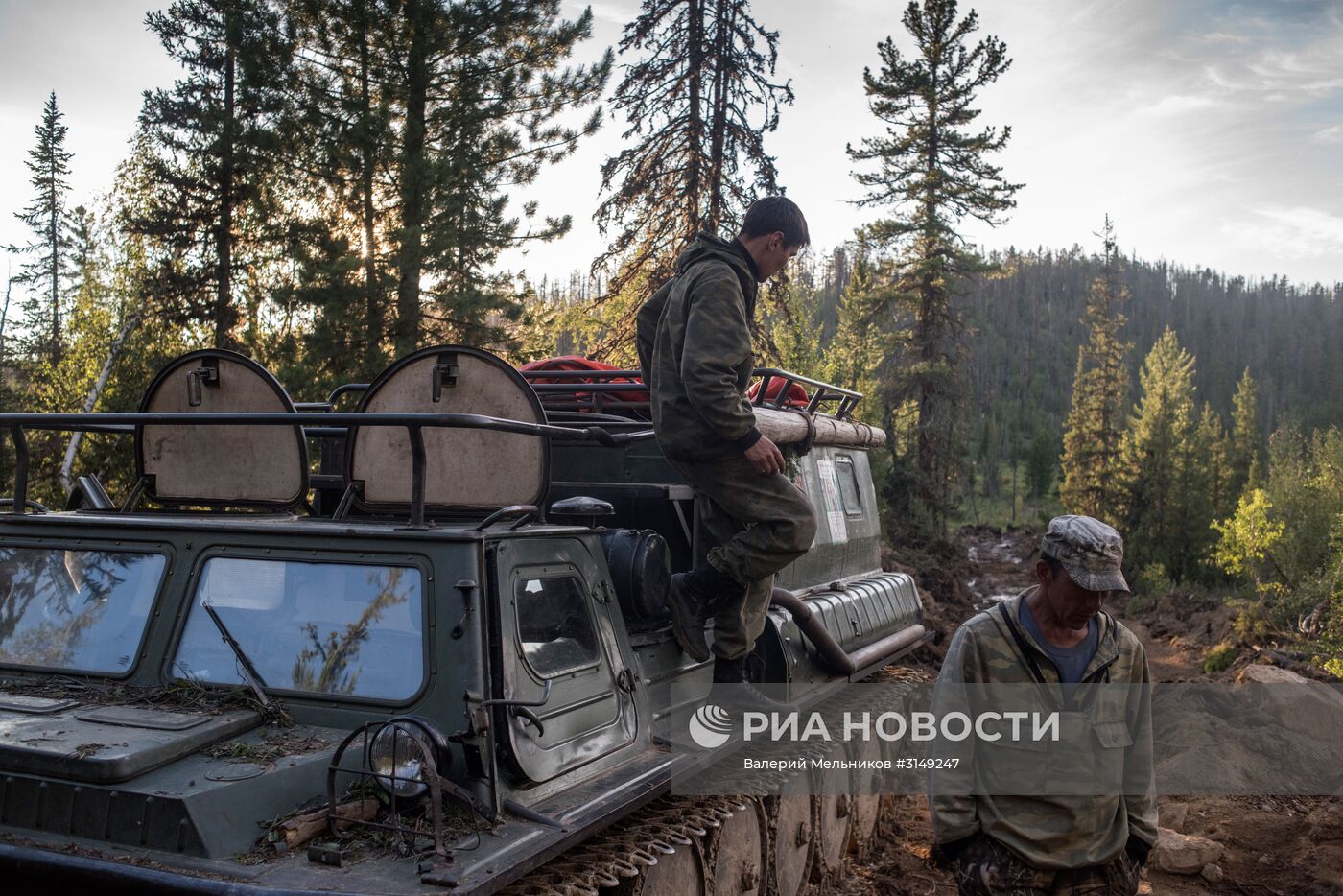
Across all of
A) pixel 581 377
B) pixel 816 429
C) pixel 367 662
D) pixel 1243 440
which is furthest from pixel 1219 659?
pixel 1243 440

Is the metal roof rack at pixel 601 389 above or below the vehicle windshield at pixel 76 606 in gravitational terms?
above

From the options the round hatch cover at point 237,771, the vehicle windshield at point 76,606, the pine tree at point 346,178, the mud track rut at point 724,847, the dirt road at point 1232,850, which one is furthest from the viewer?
the pine tree at point 346,178

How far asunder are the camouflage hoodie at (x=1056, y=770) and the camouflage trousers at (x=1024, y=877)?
38 mm

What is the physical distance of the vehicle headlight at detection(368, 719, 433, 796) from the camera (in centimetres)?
364

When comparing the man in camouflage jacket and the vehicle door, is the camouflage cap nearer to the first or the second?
the man in camouflage jacket

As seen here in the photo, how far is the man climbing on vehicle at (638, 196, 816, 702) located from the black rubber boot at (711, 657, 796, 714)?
23 cm

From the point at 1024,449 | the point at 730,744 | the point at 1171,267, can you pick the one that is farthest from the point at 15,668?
the point at 1171,267

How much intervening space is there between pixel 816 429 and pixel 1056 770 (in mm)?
4301

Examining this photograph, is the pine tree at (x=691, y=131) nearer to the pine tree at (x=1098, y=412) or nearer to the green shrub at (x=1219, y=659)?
the green shrub at (x=1219, y=659)

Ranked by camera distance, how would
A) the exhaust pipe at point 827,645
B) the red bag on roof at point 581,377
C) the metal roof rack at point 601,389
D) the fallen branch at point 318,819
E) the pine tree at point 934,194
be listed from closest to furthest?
the fallen branch at point 318,819
the exhaust pipe at point 827,645
the metal roof rack at point 601,389
the red bag on roof at point 581,377
the pine tree at point 934,194

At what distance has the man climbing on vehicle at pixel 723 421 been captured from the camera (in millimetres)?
5320

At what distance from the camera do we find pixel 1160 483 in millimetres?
39469

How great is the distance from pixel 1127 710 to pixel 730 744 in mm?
2348

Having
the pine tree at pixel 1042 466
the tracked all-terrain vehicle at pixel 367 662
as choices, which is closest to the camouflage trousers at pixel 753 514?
the tracked all-terrain vehicle at pixel 367 662
